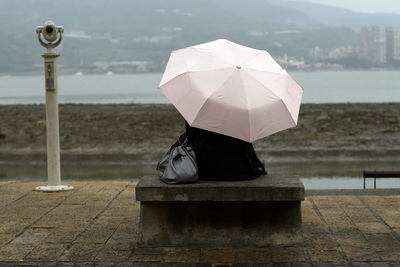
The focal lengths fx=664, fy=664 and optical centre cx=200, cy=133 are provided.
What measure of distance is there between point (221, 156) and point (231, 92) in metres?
0.76

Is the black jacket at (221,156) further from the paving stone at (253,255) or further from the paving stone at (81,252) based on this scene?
the paving stone at (81,252)

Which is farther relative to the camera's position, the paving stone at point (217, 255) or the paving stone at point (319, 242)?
the paving stone at point (319, 242)

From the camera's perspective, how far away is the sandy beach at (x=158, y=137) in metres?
Answer: 19.0

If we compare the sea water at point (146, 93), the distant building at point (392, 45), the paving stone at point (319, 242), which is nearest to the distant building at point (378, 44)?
the distant building at point (392, 45)

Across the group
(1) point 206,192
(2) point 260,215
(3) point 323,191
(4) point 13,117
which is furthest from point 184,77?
(4) point 13,117

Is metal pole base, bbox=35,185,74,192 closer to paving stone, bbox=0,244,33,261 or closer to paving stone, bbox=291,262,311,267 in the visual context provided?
paving stone, bbox=0,244,33,261

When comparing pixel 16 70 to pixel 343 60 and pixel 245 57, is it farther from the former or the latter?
pixel 245 57

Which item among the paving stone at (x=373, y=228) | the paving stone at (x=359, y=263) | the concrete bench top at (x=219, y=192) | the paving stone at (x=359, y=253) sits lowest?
the paving stone at (x=373, y=228)

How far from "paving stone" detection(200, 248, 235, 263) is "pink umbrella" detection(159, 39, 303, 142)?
1.14 meters

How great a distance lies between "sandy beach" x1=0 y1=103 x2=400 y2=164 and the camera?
19.0 meters

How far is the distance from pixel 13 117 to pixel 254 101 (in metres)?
22.3

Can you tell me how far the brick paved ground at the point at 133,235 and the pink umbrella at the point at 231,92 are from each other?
1224mm

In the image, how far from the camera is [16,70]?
179625mm

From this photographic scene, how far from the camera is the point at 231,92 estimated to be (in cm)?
615
